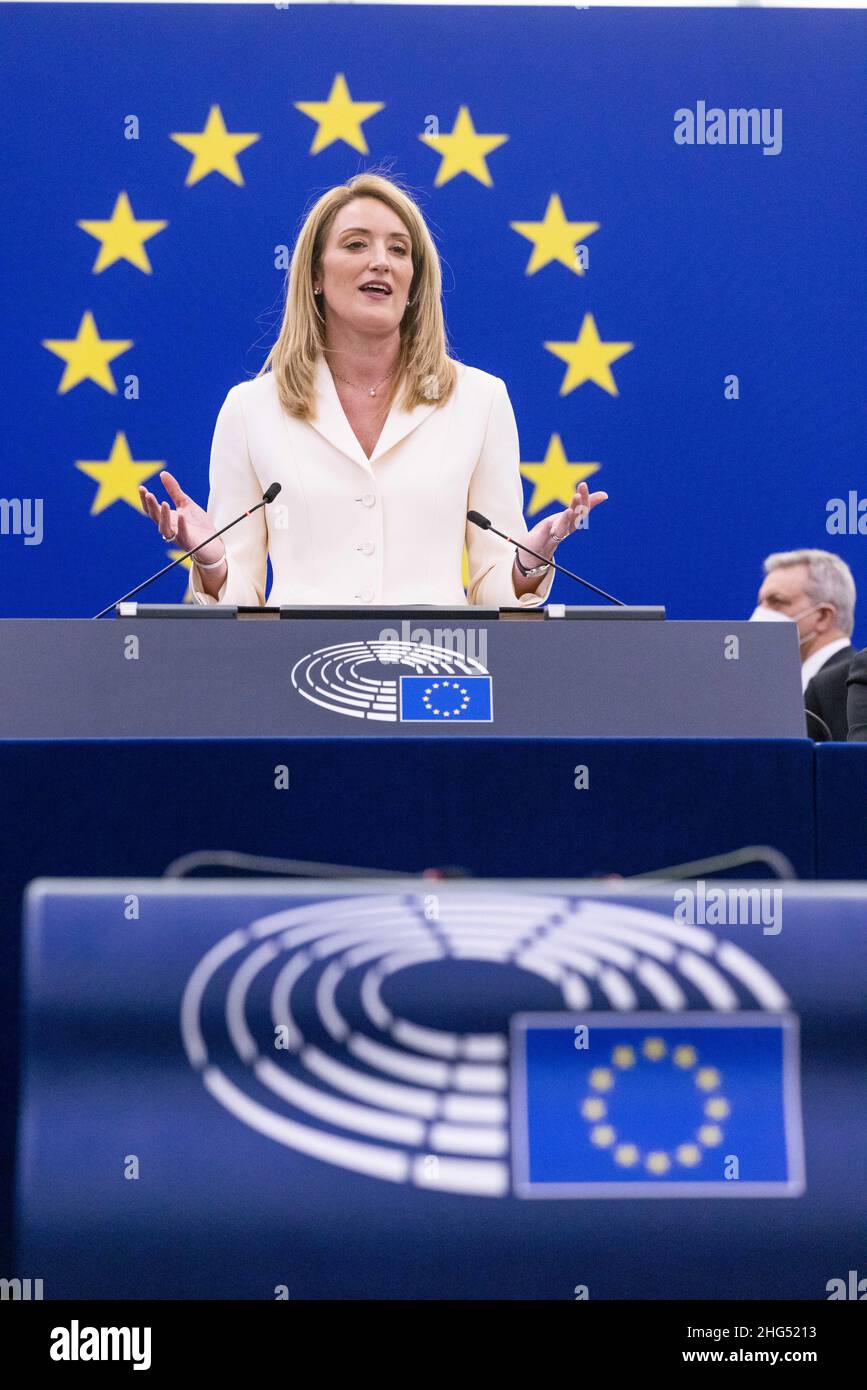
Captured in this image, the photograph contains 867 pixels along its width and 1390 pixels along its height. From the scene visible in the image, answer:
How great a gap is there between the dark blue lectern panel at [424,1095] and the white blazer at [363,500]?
988 mm

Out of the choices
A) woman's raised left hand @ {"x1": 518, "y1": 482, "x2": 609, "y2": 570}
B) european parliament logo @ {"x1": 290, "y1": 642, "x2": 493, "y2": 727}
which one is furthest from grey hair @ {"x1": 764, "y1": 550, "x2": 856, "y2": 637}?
european parliament logo @ {"x1": 290, "y1": 642, "x2": 493, "y2": 727}

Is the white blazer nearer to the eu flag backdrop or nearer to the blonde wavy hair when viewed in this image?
the blonde wavy hair

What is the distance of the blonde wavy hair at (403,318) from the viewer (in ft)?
8.57

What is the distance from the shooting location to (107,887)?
1542 mm

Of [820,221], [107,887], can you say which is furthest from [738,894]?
[820,221]

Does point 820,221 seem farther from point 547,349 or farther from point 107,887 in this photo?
point 107,887

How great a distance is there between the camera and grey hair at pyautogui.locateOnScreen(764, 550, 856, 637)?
396 centimetres

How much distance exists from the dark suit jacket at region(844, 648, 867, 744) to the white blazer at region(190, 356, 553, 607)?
0.58 m

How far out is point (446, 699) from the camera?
1.85m

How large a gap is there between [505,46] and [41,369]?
149 centimetres

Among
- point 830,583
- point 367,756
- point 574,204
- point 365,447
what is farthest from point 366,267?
point 574,204

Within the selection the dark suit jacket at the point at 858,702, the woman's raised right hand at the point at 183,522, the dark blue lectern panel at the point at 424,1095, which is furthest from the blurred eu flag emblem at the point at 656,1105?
the dark suit jacket at the point at 858,702

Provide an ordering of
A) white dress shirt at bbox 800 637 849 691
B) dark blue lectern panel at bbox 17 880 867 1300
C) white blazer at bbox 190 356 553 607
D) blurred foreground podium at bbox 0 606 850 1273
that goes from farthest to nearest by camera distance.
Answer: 1. white dress shirt at bbox 800 637 849 691
2. white blazer at bbox 190 356 553 607
3. blurred foreground podium at bbox 0 606 850 1273
4. dark blue lectern panel at bbox 17 880 867 1300

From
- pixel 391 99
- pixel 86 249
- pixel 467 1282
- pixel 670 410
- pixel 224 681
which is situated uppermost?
pixel 391 99
